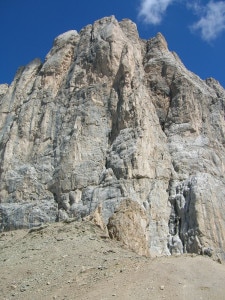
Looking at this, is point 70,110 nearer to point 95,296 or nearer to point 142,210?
point 142,210

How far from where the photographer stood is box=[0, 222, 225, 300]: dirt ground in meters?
17.7

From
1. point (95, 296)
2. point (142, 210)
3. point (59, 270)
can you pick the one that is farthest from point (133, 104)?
point (95, 296)

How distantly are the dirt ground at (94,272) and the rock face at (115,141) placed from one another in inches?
201

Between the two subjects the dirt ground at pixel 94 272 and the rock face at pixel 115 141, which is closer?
the dirt ground at pixel 94 272

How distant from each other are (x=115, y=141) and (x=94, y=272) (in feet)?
59.3

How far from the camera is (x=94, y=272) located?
20.3 meters

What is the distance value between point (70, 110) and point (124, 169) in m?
9.01

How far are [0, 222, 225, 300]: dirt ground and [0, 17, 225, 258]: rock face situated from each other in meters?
5.10

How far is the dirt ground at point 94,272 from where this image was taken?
17.7 meters

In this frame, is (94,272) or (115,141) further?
(115,141)

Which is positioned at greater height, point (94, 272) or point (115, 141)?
point (115, 141)

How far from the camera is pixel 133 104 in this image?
3878cm

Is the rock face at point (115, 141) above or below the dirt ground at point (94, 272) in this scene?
above

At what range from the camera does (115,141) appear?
3747 centimetres
